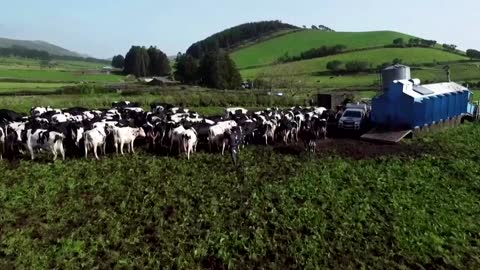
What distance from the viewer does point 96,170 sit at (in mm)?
19609

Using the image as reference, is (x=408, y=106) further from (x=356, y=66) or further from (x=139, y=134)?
(x=356, y=66)

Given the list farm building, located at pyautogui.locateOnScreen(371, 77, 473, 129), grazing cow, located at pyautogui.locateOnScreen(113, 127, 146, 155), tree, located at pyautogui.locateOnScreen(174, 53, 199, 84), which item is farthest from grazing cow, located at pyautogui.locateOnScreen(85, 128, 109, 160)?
tree, located at pyautogui.locateOnScreen(174, 53, 199, 84)

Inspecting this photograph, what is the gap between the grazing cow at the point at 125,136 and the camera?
22484 mm

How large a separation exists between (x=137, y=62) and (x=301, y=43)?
150 feet

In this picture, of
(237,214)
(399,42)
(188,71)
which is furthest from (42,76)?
(237,214)

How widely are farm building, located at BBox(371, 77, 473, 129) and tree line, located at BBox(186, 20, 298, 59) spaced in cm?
12126

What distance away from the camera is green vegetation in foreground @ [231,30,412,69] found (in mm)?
123125

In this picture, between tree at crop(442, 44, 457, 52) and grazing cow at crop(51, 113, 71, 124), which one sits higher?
tree at crop(442, 44, 457, 52)

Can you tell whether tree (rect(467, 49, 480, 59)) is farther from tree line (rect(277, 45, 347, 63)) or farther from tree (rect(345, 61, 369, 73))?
tree (rect(345, 61, 369, 73))

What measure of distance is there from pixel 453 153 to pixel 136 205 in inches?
640

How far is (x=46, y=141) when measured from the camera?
21.0 meters

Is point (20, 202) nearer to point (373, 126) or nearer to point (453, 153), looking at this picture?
point (453, 153)

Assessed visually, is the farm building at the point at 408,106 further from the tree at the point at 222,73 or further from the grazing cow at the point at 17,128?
the tree at the point at 222,73

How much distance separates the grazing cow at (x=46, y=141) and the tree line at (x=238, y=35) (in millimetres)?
132224
